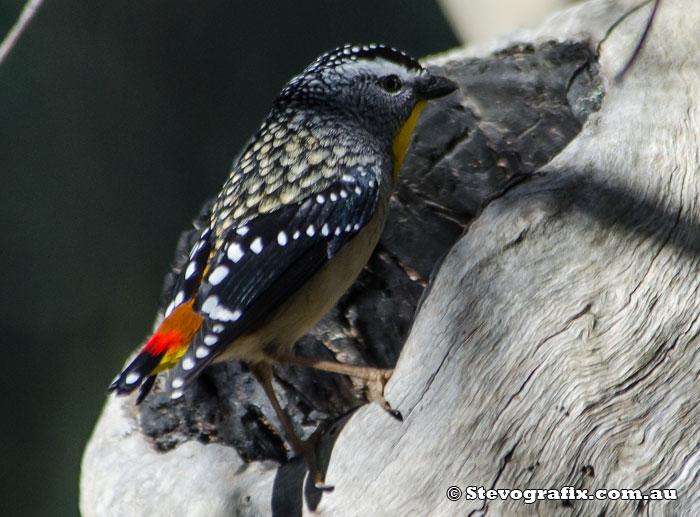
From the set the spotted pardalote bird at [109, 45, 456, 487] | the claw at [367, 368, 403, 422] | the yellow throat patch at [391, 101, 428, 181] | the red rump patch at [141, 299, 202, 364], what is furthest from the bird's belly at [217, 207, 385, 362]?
the yellow throat patch at [391, 101, 428, 181]

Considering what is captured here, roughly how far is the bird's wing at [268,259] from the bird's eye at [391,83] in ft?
1.61

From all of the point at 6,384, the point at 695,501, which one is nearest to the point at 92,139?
the point at 6,384

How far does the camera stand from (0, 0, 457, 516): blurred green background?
4.71m

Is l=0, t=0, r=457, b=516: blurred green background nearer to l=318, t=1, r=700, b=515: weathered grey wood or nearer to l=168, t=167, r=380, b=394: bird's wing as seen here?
l=168, t=167, r=380, b=394: bird's wing

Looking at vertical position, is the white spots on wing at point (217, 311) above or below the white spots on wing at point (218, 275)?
below

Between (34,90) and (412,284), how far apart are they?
120 inches

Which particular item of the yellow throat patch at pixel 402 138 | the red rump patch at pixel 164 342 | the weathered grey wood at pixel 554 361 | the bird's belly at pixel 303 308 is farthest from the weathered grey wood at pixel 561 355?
the yellow throat patch at pixel 402 138

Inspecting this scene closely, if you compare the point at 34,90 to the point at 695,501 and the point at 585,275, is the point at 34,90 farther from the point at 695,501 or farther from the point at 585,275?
the point at 695,501

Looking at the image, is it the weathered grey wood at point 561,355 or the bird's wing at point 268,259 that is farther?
the bird's wing at point 268,259

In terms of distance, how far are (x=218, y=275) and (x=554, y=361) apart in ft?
3.50

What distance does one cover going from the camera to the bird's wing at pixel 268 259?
7.11 feet

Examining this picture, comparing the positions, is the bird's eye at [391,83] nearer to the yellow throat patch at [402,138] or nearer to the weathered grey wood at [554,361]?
the yellow throat patch at [402,138]

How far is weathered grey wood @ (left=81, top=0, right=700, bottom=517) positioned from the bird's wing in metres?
0.42

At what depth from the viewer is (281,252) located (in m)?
2.38
